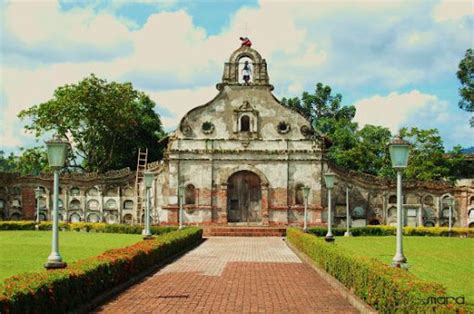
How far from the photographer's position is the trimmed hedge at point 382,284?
9523mm

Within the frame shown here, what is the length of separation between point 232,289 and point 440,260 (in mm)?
9876

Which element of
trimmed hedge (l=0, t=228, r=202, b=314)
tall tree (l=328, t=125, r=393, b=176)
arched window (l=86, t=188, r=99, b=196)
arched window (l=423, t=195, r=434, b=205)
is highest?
tall tree (l=328, t=125, r=393, b=176)

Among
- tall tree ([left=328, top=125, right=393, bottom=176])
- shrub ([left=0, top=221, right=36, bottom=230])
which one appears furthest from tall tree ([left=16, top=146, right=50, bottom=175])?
tall tree ([left=328, top=125, right=393, bottom=176])

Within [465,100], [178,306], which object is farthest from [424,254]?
[465,100]

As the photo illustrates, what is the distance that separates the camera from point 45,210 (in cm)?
4762

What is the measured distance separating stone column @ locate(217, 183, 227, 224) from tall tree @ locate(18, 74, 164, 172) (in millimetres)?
13846

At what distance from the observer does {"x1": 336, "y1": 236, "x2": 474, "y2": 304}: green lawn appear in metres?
16.0

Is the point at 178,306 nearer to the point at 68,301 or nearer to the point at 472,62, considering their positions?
the point at 68,301

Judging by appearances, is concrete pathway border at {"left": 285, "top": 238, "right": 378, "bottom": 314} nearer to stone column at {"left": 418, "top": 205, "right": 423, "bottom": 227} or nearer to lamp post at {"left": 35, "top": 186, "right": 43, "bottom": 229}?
lamp post at {"left": 35, "top": 186, "right": 43, "bottom": 229}

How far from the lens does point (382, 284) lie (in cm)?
1158

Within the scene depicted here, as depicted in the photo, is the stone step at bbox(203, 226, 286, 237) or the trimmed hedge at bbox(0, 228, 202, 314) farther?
the stone step at bbox(203, 226, 286, 237)

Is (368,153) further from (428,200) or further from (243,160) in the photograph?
(243,160)

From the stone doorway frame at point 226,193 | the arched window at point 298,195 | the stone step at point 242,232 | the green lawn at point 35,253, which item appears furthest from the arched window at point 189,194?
the green lawn at point 35,253

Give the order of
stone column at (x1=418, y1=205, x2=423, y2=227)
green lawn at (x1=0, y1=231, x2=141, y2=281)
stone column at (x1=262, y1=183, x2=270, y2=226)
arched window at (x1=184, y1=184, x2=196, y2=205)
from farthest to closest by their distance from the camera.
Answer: stone column at (x1=418, y1=205, x2=423, y2=227)
arched window at (x1=184, y1=184, x2=196, y2=205)
stone column at (x1=262, y1=183, x2=270, y2=226)
green lawn at (x1=0, y1=231, x2=141, y2=281)
